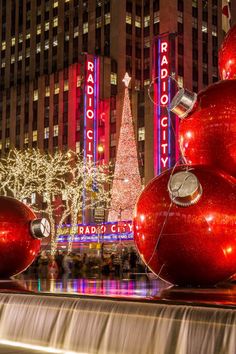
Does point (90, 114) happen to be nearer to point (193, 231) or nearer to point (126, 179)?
point (126, 179)

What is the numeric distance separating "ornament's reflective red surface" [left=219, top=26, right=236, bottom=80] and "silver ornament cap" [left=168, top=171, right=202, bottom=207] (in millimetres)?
2480

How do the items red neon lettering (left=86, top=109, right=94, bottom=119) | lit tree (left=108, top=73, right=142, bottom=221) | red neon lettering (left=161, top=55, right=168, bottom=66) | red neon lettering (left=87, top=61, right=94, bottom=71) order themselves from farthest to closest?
1. red neon lettering (left=87, top=61, right=94, bottom=71)
2. red neon lettering (left=86, top=109, right=94, bottom=119)
3. red neon lettering (left=161, top=55, right=168, bottom=66)
4. lit tree (left=108, top=73, right=142, bottom=221)

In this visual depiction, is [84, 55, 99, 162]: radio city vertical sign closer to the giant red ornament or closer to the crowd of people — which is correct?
the crowd of people

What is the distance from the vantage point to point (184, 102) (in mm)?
9477

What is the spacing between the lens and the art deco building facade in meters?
61.0

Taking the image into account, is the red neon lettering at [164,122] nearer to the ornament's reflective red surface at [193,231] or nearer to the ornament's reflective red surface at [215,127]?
the ornament's reflective red surface at [215,127]

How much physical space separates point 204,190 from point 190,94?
1.65 meters

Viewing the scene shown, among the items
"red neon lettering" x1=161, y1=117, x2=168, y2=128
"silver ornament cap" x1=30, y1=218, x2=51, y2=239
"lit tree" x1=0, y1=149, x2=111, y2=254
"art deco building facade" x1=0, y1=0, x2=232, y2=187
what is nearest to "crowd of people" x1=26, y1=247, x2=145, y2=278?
"lit tree" x1=0, y1=149, x2=111, y2=254

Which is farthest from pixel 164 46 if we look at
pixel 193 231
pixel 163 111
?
pixel 193 231

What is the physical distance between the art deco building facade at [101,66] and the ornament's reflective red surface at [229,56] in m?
45.4

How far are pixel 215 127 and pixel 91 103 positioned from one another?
49295 millimetres

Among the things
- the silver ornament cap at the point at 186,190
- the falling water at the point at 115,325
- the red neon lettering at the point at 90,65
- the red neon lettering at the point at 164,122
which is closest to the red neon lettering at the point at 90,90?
the red neon lettering at the point at 90,65

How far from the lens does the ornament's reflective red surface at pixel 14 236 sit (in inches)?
472

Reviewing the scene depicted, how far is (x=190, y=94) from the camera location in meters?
9.48
